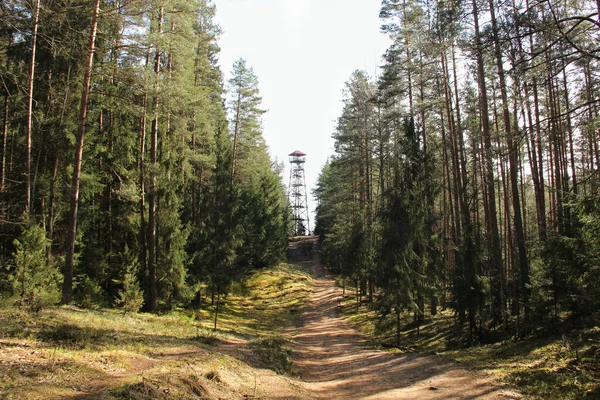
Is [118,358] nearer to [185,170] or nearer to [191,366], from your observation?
[191,366]

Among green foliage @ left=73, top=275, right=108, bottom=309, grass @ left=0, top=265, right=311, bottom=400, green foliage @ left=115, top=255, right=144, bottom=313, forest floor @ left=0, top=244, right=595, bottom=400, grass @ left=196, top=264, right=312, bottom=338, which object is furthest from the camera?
grass @ left=196, top=264, right=312, bottom=338

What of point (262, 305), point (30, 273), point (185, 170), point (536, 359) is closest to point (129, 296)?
point (30, 273)

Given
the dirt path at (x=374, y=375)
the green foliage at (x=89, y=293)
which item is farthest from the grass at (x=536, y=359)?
the green foliage at (x=89, y=293)

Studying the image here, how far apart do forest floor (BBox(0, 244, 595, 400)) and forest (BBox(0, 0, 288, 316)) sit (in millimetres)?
2624

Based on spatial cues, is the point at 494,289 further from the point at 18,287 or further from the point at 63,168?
the point at 63,168

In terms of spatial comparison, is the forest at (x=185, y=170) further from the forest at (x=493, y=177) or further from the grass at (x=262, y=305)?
the grass at (x=262, y=305)

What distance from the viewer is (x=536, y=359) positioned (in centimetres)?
890

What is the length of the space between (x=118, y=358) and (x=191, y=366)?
1.45 m

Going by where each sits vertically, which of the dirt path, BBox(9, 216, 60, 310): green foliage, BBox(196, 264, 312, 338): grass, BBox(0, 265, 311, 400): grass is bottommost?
BBox(196, 264, 312, 338): grass

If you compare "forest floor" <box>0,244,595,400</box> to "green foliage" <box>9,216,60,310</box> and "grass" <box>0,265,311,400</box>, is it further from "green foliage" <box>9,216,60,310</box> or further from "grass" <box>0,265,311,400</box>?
"green foliage" <box>9,216,60,310</box>

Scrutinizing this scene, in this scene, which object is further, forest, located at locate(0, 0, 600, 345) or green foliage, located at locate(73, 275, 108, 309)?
green foliage, located at locate(73, 275, 108, 309)

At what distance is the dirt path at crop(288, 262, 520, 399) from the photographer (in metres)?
7.36

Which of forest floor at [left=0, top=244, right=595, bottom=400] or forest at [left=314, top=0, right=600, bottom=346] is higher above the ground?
forest at [left=314, top=0, right=600, bottom=346]

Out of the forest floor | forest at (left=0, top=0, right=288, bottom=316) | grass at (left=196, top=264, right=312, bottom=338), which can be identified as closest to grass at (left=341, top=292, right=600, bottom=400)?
the forest floor
